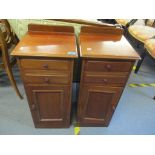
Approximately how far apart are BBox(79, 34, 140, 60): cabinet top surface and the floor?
744 millimetres

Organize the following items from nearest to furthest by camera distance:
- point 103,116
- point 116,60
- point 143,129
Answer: point 116,60
point 103,116
point 143,129

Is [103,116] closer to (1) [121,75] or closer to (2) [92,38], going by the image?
(1) [121,75]

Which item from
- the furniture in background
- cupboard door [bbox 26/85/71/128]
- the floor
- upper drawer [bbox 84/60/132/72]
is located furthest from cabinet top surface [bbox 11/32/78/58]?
the furniture in background

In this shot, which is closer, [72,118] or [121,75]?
[121,75]

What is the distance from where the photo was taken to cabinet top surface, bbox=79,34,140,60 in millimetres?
842

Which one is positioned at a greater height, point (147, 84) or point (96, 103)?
point (96, 103)

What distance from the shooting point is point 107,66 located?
89 cm

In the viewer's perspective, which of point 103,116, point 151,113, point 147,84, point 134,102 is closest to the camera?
point 103,116

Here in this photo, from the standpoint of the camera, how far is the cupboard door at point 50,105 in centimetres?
99

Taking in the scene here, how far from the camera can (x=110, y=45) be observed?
962 mm

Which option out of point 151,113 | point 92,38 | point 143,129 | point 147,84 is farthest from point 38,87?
point 147,84

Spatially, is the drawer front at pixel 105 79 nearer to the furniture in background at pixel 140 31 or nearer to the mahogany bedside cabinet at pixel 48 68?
the mahogany bedside cabinet at pixel 48 68
